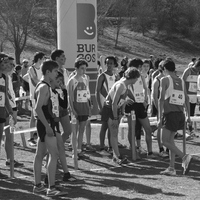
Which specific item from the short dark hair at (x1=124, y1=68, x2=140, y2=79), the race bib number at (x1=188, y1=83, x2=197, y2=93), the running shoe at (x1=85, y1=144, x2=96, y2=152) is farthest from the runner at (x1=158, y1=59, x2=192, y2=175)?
the race bib number at (x1=188, y1=83, x2=197, y2=93)

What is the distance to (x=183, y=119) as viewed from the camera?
817 centimetres

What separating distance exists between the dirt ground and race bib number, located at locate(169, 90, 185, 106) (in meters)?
1.12

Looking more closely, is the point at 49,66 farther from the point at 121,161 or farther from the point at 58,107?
the point at 121,161

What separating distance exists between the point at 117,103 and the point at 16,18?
33422 millimetres

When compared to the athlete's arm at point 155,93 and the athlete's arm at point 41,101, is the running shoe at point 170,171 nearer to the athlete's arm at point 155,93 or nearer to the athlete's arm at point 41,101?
the athlete's arm at point 155,93

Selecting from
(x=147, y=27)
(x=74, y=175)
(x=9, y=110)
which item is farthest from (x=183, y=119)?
(x=147, y=27)

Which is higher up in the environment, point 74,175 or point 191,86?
point 191,86

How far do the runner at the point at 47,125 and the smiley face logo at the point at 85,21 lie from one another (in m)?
7.10

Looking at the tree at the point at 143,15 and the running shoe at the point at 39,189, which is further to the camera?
the tree at the point at 143,15

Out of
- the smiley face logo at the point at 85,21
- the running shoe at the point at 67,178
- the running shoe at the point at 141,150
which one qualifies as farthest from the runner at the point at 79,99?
the smiley face logo at the point at 85,21

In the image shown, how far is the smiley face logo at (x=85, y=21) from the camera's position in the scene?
13.9 meters

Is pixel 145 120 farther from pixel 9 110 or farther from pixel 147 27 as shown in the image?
pixel 147 27

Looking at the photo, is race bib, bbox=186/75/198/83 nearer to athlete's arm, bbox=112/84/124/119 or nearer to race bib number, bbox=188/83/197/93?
race bib number, bbox=188/83/197/93

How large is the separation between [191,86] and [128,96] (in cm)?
324
